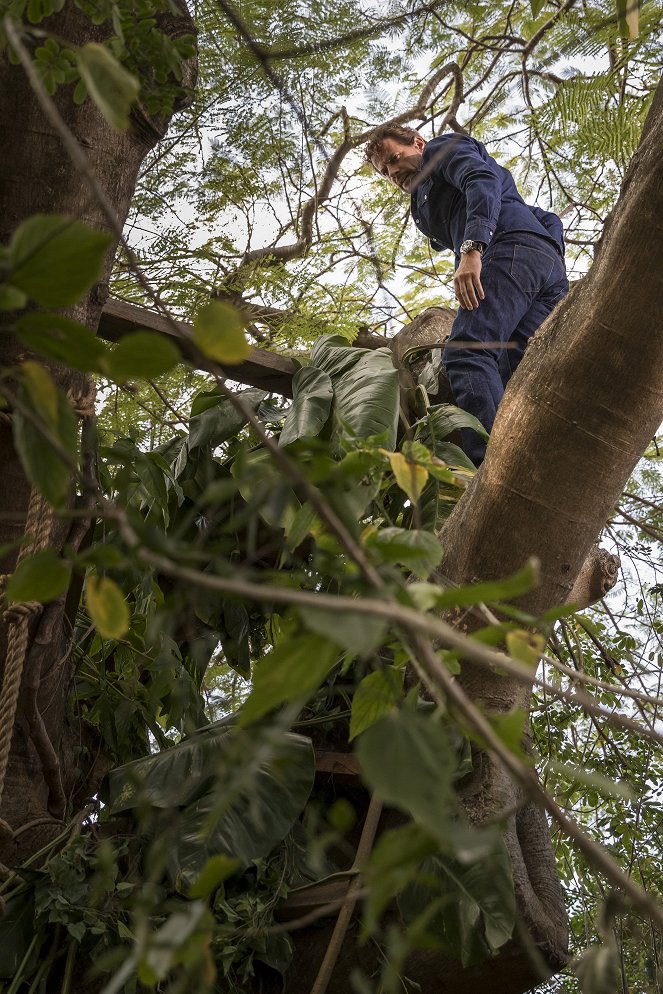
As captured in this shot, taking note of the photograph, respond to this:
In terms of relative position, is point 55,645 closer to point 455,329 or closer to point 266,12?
point 455,329

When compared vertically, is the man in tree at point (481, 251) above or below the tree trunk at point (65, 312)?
above

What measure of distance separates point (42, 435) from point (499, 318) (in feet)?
4.88

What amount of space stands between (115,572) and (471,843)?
1137mm

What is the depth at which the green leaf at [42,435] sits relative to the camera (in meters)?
0.39

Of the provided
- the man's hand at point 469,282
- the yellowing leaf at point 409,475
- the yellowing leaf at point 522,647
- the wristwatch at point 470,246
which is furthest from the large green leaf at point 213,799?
the wristwatch at point 470,246

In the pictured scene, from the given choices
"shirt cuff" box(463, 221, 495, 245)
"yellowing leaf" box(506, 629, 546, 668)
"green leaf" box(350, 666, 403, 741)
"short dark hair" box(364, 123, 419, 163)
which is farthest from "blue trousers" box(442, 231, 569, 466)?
"yellowing leaf" box(506, 629, 546, 668)

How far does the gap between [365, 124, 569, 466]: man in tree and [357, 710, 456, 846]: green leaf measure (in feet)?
4.25

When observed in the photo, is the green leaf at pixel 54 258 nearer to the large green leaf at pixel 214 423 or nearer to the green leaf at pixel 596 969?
the green leaf at pixel 596 969

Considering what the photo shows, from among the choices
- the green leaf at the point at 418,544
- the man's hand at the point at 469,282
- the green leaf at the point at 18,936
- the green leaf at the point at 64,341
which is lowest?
the green leaf at the point at 18,936

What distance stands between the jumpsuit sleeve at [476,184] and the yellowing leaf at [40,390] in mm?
1501

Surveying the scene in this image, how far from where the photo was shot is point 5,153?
3.67 feet

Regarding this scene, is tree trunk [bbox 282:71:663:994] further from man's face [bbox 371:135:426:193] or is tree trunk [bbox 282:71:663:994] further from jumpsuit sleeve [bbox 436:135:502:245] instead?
man's face [bbox 371:135:426:193]

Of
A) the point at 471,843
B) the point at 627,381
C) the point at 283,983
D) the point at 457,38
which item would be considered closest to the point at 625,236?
the point at 627,381

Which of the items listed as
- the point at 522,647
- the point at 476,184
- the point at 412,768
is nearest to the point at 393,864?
the point at 412,768
